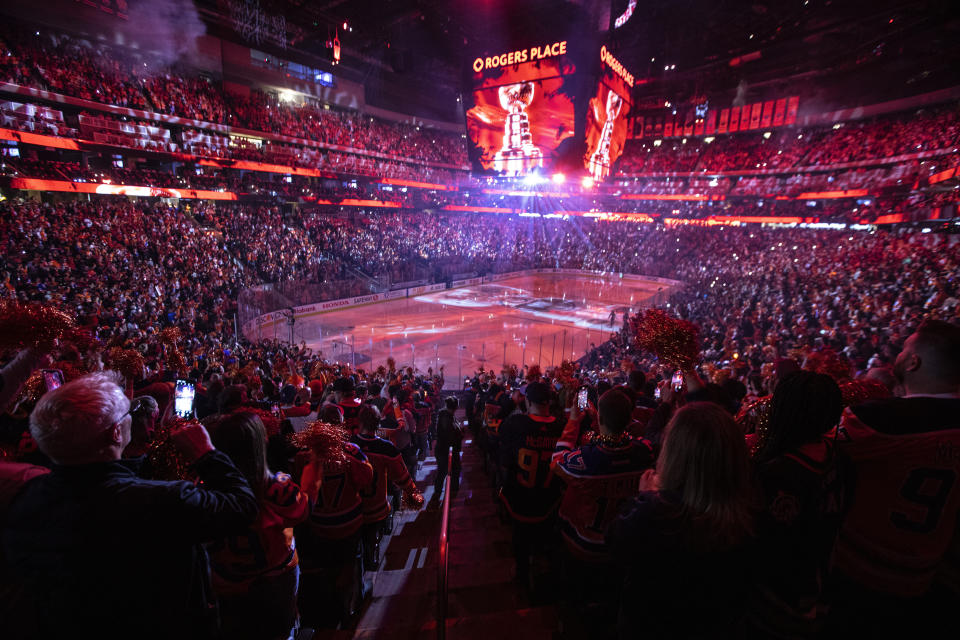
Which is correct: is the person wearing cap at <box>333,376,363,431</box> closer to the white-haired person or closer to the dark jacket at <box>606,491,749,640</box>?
the white-haired person

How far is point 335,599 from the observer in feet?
10.7

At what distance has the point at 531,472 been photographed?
3.53 m

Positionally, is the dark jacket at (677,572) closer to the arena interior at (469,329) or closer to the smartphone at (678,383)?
the arena interior at (469,329)

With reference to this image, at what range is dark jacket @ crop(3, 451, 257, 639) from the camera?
56.6 inches

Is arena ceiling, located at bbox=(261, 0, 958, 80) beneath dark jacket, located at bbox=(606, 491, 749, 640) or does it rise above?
above

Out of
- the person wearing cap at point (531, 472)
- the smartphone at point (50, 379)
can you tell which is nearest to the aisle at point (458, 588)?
the person wearing cap at point (531, 472)

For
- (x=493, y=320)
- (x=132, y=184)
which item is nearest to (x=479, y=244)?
(x=493, y=320)

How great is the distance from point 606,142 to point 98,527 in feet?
66.2

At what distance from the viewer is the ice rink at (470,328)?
19.4 metres

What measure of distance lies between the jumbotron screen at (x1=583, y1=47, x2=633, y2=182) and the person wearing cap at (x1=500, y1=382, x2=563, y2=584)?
15506 mm

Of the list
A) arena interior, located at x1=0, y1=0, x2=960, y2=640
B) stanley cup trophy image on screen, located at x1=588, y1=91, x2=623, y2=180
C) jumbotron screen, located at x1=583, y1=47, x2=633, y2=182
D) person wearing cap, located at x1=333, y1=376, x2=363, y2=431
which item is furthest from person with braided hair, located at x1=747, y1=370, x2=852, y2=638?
stanley cup trophy image on screen, located at x1=588, y1=91, x2=623, y2=180

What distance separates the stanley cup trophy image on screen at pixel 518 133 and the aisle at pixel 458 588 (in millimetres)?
15192

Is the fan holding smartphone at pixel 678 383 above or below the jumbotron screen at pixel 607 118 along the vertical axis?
below

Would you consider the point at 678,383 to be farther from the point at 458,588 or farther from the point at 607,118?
the point at 607,118
